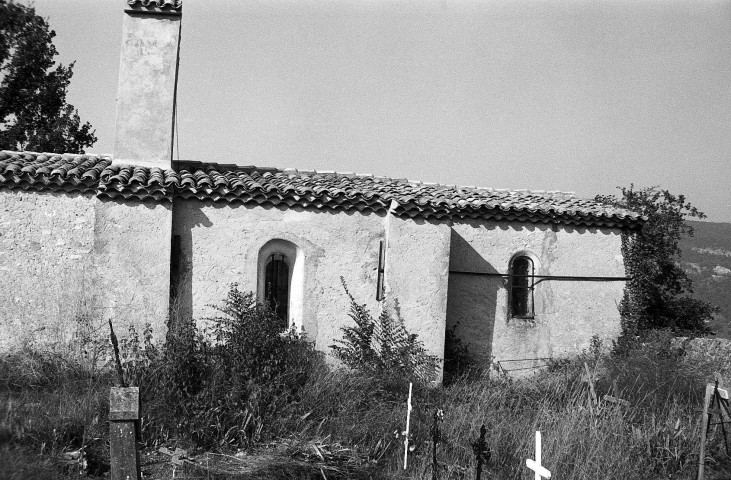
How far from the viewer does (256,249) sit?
14.1m

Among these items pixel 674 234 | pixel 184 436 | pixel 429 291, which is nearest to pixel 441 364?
pixel 429 291

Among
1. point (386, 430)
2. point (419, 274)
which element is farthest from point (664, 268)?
point (386, 430)

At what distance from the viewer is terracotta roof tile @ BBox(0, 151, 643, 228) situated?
13.3m

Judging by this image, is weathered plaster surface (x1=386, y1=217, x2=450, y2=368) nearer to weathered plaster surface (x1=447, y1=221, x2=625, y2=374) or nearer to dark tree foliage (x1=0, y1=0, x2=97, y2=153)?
weathered plaster surface (x1=447, y1=221, x2=625, y2=374)

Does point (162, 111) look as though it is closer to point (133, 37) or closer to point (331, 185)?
point (133, 37)

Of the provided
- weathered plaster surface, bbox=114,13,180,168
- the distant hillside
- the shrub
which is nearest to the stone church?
weathered plaster surface, bbox=114,13,180,168

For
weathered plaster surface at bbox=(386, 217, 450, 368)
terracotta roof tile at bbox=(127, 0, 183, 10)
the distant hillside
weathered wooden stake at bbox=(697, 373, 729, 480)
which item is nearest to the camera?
weathered wooden stake at bbox=(697, 373, 729, 480)

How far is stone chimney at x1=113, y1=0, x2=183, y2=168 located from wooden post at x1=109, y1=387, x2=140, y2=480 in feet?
27.2

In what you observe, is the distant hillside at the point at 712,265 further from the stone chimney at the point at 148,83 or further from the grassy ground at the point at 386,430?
the stone chimney at the point at 148,83

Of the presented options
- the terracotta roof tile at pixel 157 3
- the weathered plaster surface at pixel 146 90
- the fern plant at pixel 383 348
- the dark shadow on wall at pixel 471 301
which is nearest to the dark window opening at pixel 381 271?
the fern plant at pixel 383 348

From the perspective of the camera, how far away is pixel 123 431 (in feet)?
23.7

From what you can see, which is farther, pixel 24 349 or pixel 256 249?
pixel 256 249

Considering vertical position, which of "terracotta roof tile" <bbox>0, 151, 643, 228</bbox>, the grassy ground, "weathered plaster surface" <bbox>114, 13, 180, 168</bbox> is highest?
"weathered plaster surface" <bbox>114, 13, 180, 168</bbox>

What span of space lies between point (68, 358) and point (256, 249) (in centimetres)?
402
